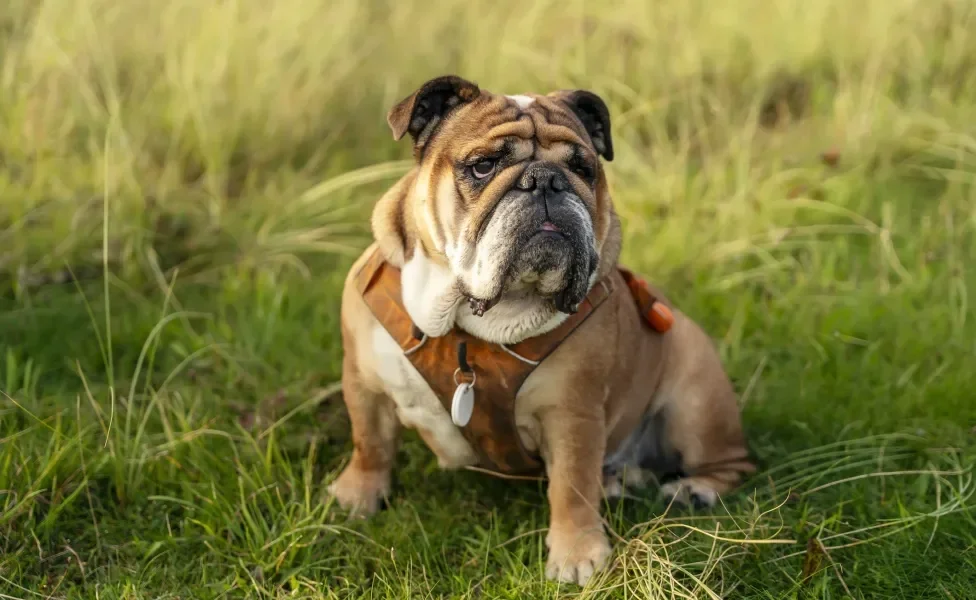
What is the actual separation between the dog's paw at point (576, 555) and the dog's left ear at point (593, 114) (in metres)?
1.32

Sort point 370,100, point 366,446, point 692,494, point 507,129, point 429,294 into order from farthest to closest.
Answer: point 370,100, point 692,494, point 366,446, point 429,294, point 507,129

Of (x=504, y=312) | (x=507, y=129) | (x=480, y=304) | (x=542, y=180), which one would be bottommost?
(x=504, y=312)

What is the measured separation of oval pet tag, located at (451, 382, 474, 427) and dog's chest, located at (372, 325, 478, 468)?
10 cm

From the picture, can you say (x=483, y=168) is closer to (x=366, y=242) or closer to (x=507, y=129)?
(x=507, y=129)

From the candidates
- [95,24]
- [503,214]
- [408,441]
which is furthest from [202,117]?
[503,214]

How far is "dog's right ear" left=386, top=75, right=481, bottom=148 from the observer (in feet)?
9.98

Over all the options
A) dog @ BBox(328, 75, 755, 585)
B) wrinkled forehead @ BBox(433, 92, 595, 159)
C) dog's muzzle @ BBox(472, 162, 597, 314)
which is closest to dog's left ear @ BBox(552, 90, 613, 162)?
dog @ BBox(328, 75, 755, 585)

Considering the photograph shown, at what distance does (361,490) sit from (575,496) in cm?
86

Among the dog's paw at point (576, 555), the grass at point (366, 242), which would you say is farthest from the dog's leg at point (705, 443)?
the dog's paw at point (576, 555)

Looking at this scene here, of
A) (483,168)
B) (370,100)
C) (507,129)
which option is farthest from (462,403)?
(370,100)

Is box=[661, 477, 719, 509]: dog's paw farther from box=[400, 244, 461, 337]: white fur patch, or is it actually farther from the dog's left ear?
the dog's left ear

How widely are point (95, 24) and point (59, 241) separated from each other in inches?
68.7

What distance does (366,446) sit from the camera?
3.60 metres

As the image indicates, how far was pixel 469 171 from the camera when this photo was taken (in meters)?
2.99
